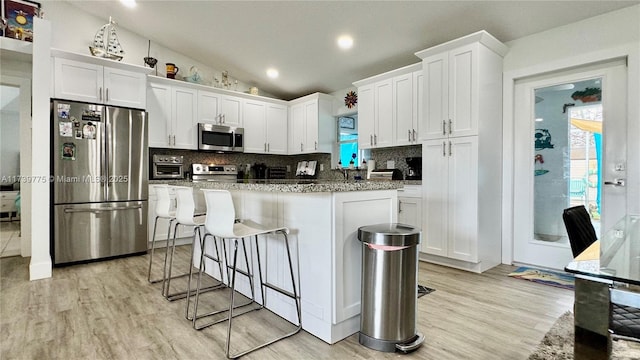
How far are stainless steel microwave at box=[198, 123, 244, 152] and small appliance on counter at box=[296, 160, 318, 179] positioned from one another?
3.93 ft

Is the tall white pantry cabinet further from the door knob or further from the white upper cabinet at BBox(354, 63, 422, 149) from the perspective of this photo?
the door knob

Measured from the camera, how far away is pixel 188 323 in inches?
82.6

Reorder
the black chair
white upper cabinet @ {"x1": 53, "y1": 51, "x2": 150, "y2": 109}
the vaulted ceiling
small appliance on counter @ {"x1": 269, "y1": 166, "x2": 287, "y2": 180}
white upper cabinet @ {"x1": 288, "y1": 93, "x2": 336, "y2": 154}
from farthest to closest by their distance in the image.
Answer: small appliance on counter @ {"x1": 269, "y1": 166, "x2": 287, "y2": 180} < white upper cabinet @ {"x1": 288, "y1": 93, "x2": 336, "y2": 154} < white upper cabinet @ {"x1": 53, "y1": 51, "x2": 150, "y2": 109} < the vaulted ceiling < the black chair

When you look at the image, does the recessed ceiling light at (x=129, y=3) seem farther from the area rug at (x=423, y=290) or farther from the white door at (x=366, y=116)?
the area rug at (x=423, y=290)

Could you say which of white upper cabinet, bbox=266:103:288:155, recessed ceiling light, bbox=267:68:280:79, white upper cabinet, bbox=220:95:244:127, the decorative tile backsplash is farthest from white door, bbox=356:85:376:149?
white upper cabinet, bbox=220:95:244:127

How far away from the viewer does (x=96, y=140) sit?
3639mm

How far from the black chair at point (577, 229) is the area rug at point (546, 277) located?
114 centimetres

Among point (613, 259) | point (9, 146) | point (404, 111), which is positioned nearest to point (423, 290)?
point (613, 259)

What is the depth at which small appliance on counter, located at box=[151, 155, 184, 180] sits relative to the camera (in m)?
4.54

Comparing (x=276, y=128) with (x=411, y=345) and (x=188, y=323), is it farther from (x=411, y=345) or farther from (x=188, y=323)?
(x=411, y=345)

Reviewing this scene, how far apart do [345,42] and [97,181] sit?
11.3ft

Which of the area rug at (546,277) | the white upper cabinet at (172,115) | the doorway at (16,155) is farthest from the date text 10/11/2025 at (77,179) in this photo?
the area rug at (546,277)

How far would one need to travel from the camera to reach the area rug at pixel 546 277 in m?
2.78

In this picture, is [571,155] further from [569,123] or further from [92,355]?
[92,355]
